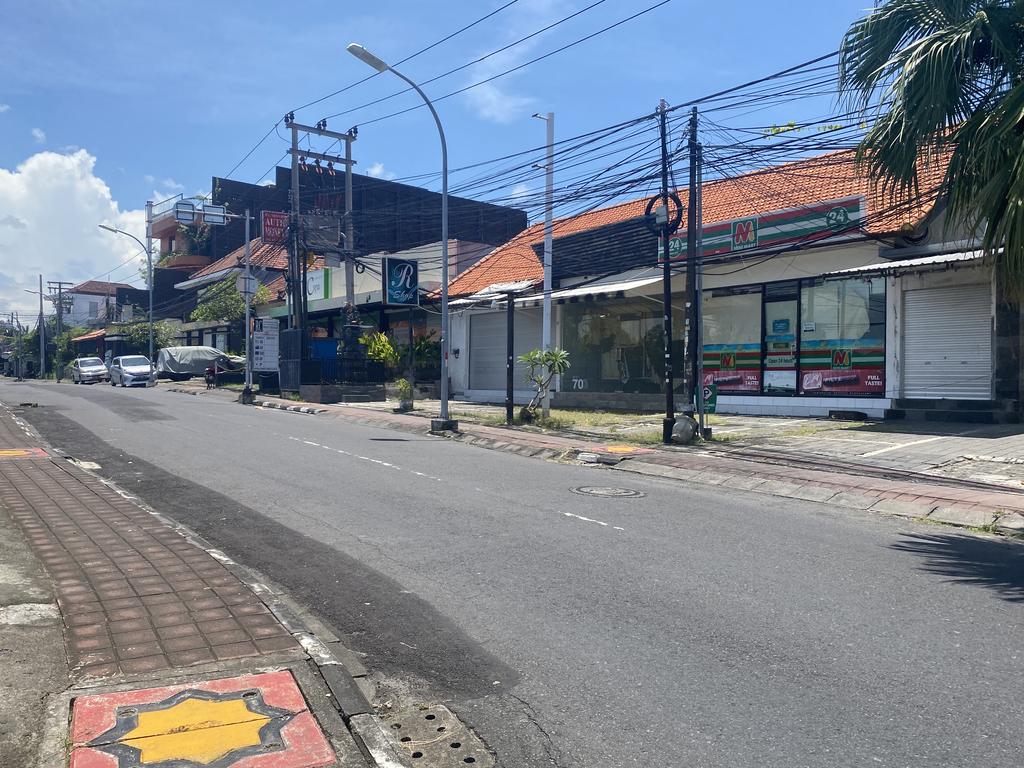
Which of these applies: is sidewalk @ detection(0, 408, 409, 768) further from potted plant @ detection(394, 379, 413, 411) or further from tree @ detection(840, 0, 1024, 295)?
potted plant @ detection(394, 379, 413, 411)

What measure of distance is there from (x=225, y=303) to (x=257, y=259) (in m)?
5.31

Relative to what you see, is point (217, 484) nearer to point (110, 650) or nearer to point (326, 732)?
point (110, 650)

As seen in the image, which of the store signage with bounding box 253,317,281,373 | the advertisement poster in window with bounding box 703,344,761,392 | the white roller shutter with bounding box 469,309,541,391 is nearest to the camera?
the advertisement poster in window with bounding box 703,344,761,392

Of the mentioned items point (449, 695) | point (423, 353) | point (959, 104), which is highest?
point (959, 104)

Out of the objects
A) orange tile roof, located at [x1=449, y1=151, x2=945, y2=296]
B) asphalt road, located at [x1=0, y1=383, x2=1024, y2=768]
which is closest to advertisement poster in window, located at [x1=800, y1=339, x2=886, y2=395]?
orange tile roof, located at [x1=449, y1=151, x2=945, y2=296]

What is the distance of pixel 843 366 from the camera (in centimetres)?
1942

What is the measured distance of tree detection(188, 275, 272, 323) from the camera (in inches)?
1765

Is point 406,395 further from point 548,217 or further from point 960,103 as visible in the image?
point 960,103

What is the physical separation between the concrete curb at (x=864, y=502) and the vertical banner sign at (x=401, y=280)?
14.6 meters

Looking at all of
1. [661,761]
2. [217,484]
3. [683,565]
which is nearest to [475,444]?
[217,484]

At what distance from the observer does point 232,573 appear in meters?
6.55

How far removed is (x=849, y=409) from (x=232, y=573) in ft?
53.0

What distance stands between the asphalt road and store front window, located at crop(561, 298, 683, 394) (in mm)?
12549

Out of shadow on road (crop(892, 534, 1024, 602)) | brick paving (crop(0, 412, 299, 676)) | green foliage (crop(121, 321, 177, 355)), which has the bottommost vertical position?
shadow on road (crop(892, 534, 1024, 602))
